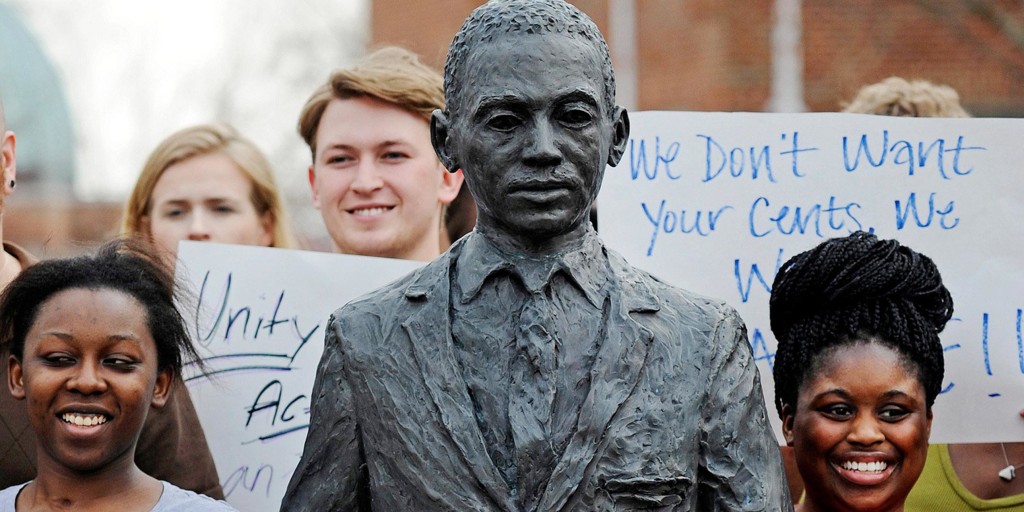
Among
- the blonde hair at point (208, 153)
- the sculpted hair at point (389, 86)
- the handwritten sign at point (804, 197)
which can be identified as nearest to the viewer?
the handwritten sign at point (804, 197)

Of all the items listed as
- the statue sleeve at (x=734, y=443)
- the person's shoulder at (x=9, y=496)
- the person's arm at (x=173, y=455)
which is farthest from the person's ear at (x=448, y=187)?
the statue sleeve at (x=734, y=443)

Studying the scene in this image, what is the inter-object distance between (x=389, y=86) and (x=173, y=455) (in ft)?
4.67

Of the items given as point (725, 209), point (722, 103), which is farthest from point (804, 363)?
point (722, 103)

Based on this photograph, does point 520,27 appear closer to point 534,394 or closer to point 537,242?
point 537,242

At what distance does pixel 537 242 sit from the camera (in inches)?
138

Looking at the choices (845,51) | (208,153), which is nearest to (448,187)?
(208,153)

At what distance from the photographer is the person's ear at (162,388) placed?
4.62 meters

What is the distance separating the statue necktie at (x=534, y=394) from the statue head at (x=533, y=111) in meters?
0.16

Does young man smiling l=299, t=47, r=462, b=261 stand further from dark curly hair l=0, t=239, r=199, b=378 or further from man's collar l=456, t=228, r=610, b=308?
man's collar l=456, t=228, r=610, b=308

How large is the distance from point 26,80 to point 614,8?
21.2ft

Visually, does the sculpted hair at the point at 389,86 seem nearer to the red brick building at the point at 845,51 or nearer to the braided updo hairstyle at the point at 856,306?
the braided updo hairstyle at the point at 856,306

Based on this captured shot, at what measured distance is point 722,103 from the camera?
1800 cm

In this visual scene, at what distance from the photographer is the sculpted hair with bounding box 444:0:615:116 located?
340 cm

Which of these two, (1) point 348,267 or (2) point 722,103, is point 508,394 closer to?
(1) point 348,267
